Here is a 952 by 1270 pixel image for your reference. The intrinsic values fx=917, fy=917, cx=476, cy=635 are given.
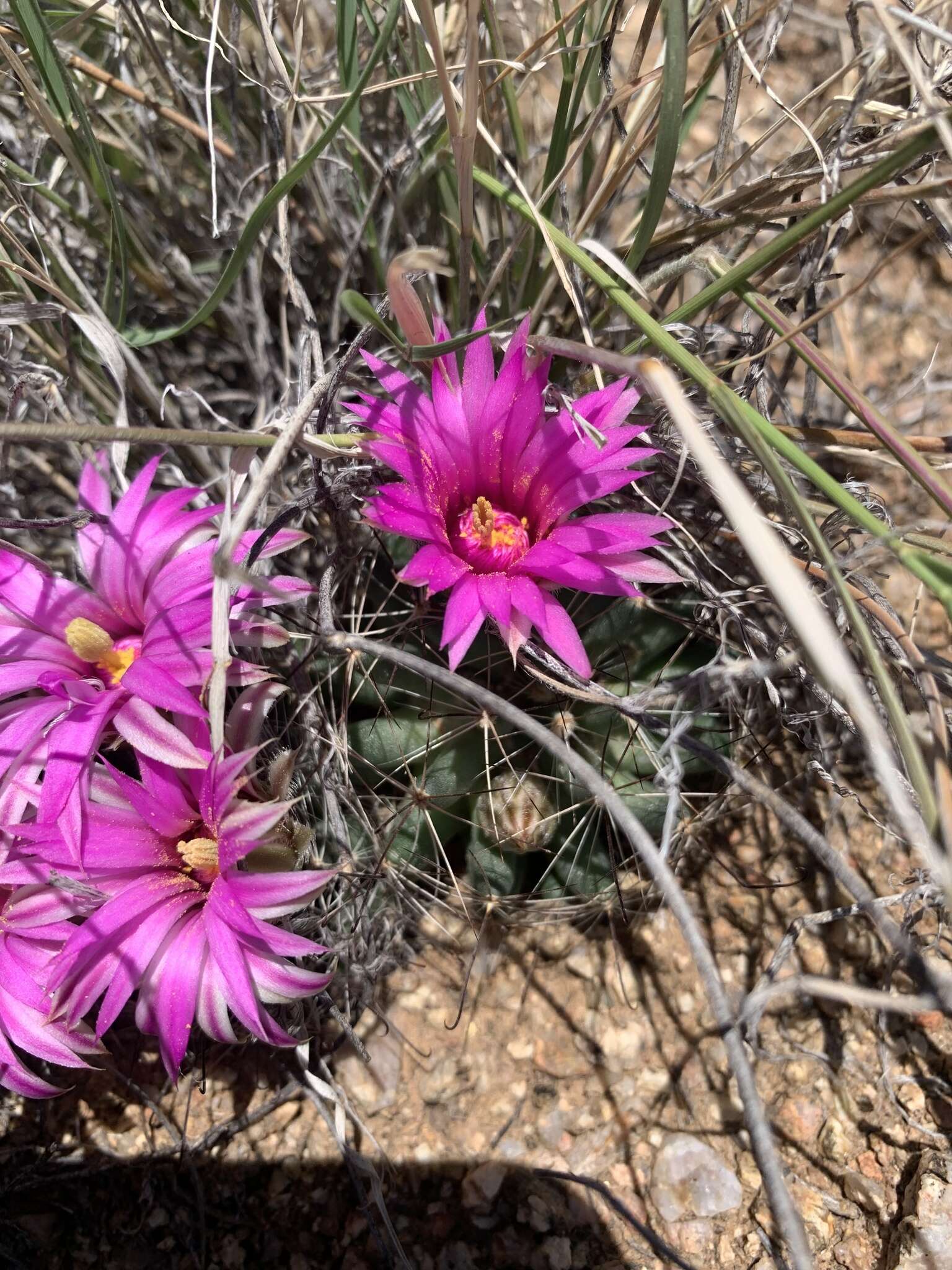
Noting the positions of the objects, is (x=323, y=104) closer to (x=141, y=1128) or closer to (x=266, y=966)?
(x=266, y=966)

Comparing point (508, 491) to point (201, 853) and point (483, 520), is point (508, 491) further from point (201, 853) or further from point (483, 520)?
point (201, 853)

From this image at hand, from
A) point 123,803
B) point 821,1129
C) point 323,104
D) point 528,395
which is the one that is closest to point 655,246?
point 528,395

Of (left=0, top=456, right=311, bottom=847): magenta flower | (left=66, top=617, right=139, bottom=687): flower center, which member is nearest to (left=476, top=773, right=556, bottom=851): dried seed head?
(left=0, top=456, right=311, bottom=847): magenta flower

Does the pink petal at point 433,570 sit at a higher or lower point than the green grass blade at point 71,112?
lower

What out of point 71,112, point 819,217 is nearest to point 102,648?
point 71,112

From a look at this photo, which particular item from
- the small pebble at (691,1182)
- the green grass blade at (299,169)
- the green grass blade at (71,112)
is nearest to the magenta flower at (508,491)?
the green grass blade at (299,169)

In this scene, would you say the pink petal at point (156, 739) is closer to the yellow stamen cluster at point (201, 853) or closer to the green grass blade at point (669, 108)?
the yellow stamen cluster at point (201, 853)
